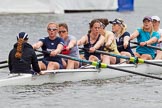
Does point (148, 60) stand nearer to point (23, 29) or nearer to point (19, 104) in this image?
point (19, 104)

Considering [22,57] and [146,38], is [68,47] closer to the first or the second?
[22,57]

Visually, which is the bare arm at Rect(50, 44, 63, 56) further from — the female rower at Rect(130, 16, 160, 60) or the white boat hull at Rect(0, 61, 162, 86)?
the female rower at Rect(130, 16, 160, 60)

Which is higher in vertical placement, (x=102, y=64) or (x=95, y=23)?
(x=95, y=23)

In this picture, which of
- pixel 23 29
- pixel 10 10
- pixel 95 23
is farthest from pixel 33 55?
pixel 10 10

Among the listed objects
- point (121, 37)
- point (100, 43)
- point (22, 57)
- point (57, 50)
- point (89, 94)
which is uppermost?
point (121, 37)

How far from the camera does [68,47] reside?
14.3 meters

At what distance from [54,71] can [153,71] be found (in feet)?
11.8

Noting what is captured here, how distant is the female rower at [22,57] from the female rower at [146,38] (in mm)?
3904

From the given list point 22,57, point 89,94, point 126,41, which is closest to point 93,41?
point 126,41

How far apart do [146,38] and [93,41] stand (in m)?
1.95

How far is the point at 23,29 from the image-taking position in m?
27.5

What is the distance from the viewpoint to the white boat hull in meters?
12.9

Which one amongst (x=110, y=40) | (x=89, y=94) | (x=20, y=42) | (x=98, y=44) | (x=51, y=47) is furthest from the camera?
(x=110, y=40)

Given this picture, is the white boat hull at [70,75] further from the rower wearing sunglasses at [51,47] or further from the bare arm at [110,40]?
the bare arm at [110,40]
